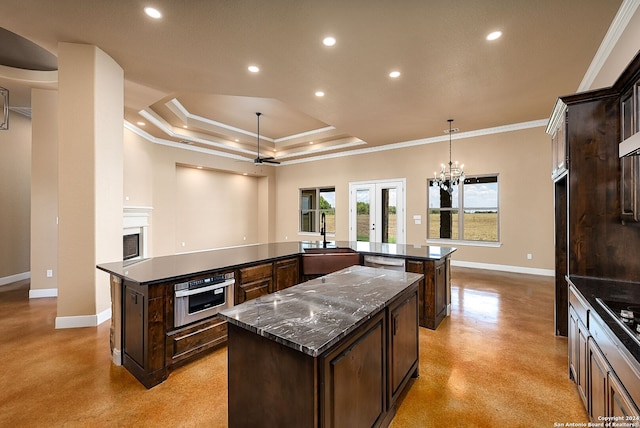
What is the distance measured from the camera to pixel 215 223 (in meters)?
8.65

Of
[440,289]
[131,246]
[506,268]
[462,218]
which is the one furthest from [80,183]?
[506,268]

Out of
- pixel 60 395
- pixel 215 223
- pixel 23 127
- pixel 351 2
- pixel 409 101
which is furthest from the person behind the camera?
pixel 215 223

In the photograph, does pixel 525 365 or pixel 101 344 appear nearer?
pixel 525 365

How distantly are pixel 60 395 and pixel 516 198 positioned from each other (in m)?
7.55

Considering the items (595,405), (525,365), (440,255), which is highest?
(440,255)

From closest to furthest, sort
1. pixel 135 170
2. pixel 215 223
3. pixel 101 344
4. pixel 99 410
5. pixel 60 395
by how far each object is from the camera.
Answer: pixel 99 410 < pixel 60 395 < pixel 101 344 < pixel 135 170 < pixel 215 223

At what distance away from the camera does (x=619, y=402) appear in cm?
119

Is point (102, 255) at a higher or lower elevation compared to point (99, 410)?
higher

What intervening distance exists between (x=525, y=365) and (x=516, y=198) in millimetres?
4603

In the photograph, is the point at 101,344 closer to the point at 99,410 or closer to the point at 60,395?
the point at 60,395

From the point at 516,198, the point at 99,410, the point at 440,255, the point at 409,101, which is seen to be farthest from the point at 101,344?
the point at 516,198

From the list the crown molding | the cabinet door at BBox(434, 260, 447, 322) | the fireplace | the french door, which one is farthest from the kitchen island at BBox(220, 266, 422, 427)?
the french door

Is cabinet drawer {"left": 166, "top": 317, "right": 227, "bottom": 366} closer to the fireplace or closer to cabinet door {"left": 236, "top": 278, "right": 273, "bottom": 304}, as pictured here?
cabinet door {"left": 236, "top": 278, "right": 273, "bottom": 304}

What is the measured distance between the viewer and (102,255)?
326 cm
